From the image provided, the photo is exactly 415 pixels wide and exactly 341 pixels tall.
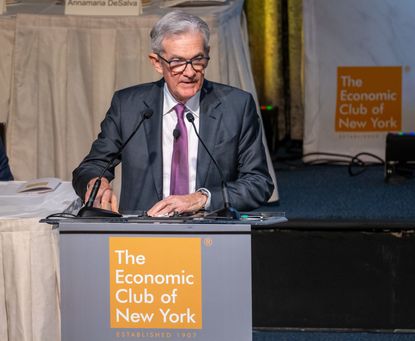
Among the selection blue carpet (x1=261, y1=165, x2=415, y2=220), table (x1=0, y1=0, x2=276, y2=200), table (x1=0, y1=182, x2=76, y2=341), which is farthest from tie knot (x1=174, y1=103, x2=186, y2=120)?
table (x1=0, y1=0, x2=276, y2=200)

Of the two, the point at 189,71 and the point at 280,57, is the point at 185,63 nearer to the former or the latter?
the point at 189,71

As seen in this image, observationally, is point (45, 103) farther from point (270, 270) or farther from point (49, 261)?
point (49, 261)

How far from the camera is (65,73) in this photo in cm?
507

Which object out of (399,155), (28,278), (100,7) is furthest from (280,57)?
(28,278)

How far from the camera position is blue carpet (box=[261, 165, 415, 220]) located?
192 inches

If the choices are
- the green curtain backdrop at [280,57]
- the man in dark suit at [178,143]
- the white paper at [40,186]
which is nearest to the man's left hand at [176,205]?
the man in dark suit at [178,143]

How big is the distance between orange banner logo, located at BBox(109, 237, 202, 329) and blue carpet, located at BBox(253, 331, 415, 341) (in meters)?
2.14

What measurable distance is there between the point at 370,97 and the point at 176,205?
4097mm

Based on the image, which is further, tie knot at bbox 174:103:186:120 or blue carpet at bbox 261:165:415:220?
blue carpet at bbox 261:165:415:220

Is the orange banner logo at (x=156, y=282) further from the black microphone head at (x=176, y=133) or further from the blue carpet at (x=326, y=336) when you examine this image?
the blue carpet at (x=326, y=336)

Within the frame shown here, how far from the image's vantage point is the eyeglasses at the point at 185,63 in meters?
2.83

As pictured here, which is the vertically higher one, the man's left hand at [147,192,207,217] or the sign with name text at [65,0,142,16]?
the sign with name text at [65,0,142,16]

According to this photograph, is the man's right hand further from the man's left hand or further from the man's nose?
the man's nose

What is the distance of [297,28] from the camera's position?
289 inches
